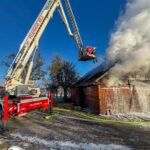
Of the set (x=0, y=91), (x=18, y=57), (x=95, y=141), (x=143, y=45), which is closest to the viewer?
(x=95, y=141)

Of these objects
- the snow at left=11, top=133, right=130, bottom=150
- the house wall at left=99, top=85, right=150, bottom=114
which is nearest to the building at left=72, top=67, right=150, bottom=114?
the house wall at left=99, top=85, right=150, bottom=114

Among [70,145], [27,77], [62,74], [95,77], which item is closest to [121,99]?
[95,77]

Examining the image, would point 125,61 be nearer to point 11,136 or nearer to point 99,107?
point 99,107

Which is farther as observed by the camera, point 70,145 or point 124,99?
point 124,99

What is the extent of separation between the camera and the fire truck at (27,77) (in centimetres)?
514

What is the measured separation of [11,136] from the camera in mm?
3738

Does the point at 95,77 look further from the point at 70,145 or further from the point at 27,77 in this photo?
the point at 70,145

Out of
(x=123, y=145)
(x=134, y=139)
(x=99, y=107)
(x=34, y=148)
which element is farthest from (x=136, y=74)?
(x=34, y=148)

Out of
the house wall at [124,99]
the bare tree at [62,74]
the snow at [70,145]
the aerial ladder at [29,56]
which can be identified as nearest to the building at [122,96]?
the house wall at [124,99]

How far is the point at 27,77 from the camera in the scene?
24.0 feet

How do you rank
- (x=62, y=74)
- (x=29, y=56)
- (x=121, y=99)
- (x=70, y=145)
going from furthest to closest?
(x=62, y=74), (x=121, y=99), (x=29, y=56), (x=70, y=145)

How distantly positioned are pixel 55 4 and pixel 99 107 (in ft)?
34.9

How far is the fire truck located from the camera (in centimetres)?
514

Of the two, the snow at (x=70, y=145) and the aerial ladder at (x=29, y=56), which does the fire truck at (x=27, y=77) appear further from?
the snow at (x=70, y=145)
